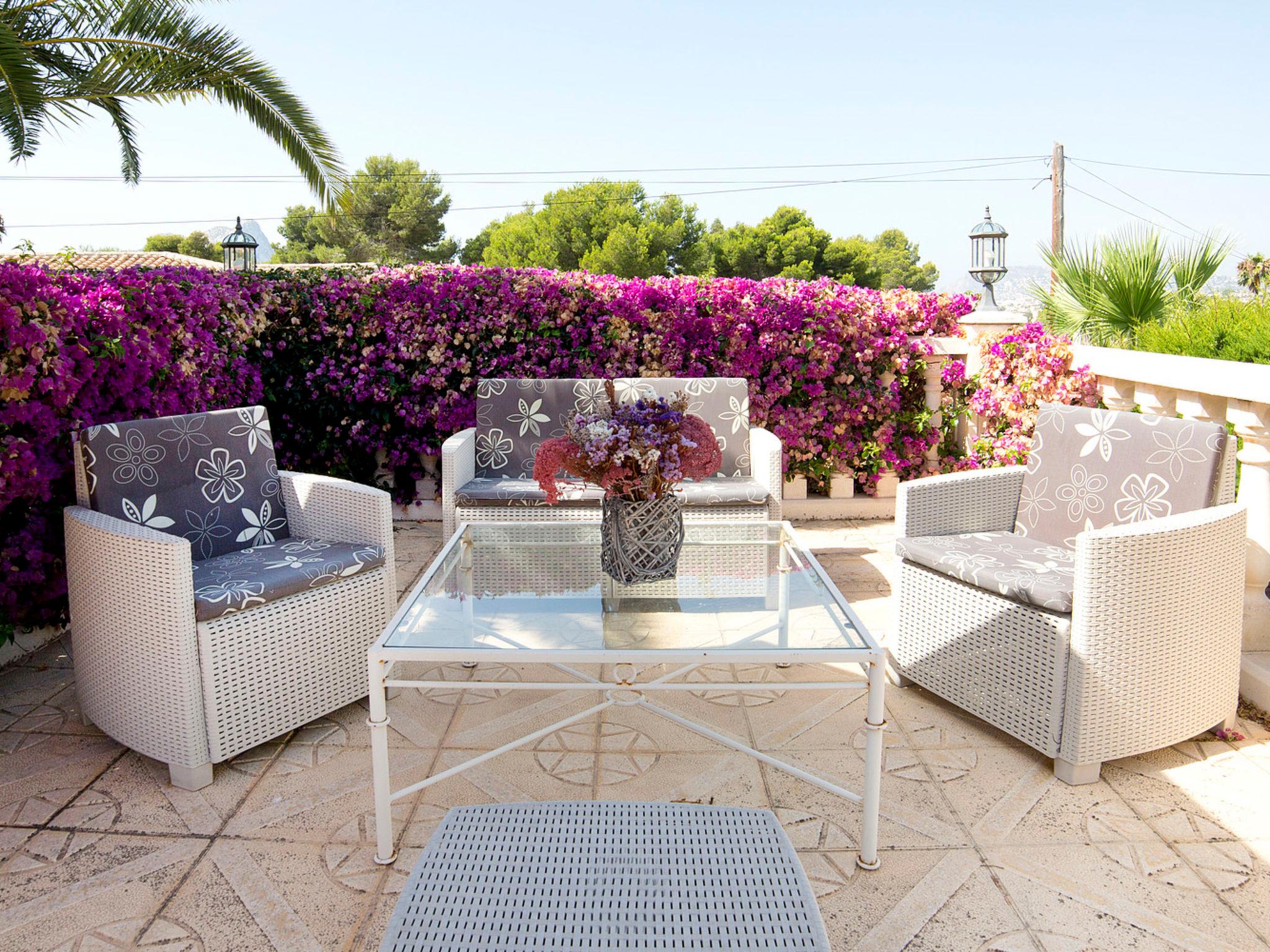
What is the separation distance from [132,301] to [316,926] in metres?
2.45

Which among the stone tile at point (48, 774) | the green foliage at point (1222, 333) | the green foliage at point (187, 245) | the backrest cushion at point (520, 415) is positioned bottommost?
the stone tile at point (48, 774)

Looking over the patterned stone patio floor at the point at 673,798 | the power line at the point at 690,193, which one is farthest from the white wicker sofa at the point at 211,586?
the power line at the point at 690,193

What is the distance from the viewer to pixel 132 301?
3180mm

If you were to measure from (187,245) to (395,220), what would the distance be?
1301 cm

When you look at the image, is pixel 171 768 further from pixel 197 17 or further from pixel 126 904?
pixel 197 17

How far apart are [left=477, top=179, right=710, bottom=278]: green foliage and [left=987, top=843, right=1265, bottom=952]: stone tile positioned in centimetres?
2997

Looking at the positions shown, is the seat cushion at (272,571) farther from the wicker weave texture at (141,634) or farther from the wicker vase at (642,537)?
the wicker vase at (642,537)

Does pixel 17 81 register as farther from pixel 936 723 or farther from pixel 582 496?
pixel 936 723

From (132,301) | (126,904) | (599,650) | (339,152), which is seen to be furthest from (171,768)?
(339,152)

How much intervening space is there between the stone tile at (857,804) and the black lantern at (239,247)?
24.2ft

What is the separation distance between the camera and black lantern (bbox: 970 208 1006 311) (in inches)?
224

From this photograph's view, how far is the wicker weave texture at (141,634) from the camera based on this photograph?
2.20 metres

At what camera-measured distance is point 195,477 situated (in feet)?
9.13

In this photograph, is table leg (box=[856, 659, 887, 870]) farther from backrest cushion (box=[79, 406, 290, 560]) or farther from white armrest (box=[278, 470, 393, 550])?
backrest cushion (box=[79, 406, 290, 560])
